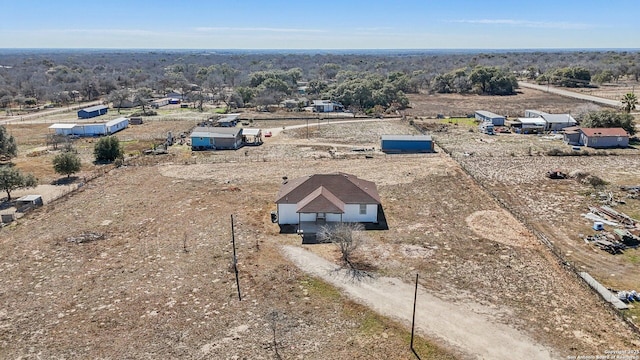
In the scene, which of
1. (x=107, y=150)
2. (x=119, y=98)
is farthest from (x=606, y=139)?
(x=119, y=98)

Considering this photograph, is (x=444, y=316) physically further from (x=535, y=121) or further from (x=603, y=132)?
(x=535, y=121)

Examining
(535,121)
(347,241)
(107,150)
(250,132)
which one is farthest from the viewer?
(535,121)

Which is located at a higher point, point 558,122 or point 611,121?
point 611,121

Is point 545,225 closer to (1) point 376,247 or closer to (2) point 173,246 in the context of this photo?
(1) point 376,247

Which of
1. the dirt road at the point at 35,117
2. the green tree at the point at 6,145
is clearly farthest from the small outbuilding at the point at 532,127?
the dirt road at the point at 35,117

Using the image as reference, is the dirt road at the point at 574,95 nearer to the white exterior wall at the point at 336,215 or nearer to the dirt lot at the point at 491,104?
the dirt lot at the point at 491,104

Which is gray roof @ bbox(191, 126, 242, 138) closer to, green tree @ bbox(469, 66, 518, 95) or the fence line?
the fence line
